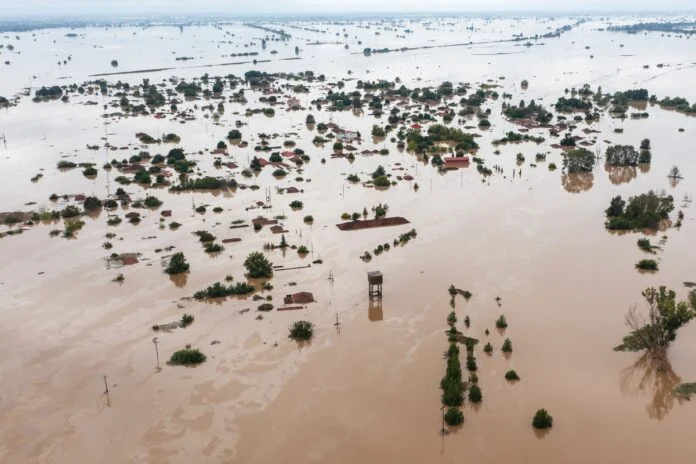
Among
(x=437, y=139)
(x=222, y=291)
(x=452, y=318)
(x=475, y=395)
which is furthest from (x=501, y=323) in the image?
(x=437, y=139)

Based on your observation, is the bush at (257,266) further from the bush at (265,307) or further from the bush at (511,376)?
the bush at (511,376)

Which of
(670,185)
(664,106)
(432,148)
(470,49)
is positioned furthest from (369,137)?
(470,49)

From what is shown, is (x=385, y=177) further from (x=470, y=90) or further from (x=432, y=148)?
(x=470, y=90)

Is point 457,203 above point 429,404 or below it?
above

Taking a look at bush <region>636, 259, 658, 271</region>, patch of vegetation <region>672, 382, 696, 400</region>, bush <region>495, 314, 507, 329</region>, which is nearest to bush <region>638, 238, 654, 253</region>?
bush <region>636, 259, 658, 271</region>

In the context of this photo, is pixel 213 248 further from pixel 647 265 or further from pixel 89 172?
pixel 647 265

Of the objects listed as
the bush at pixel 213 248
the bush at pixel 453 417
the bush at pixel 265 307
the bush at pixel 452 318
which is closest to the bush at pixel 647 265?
the bush at pixel 452 318
